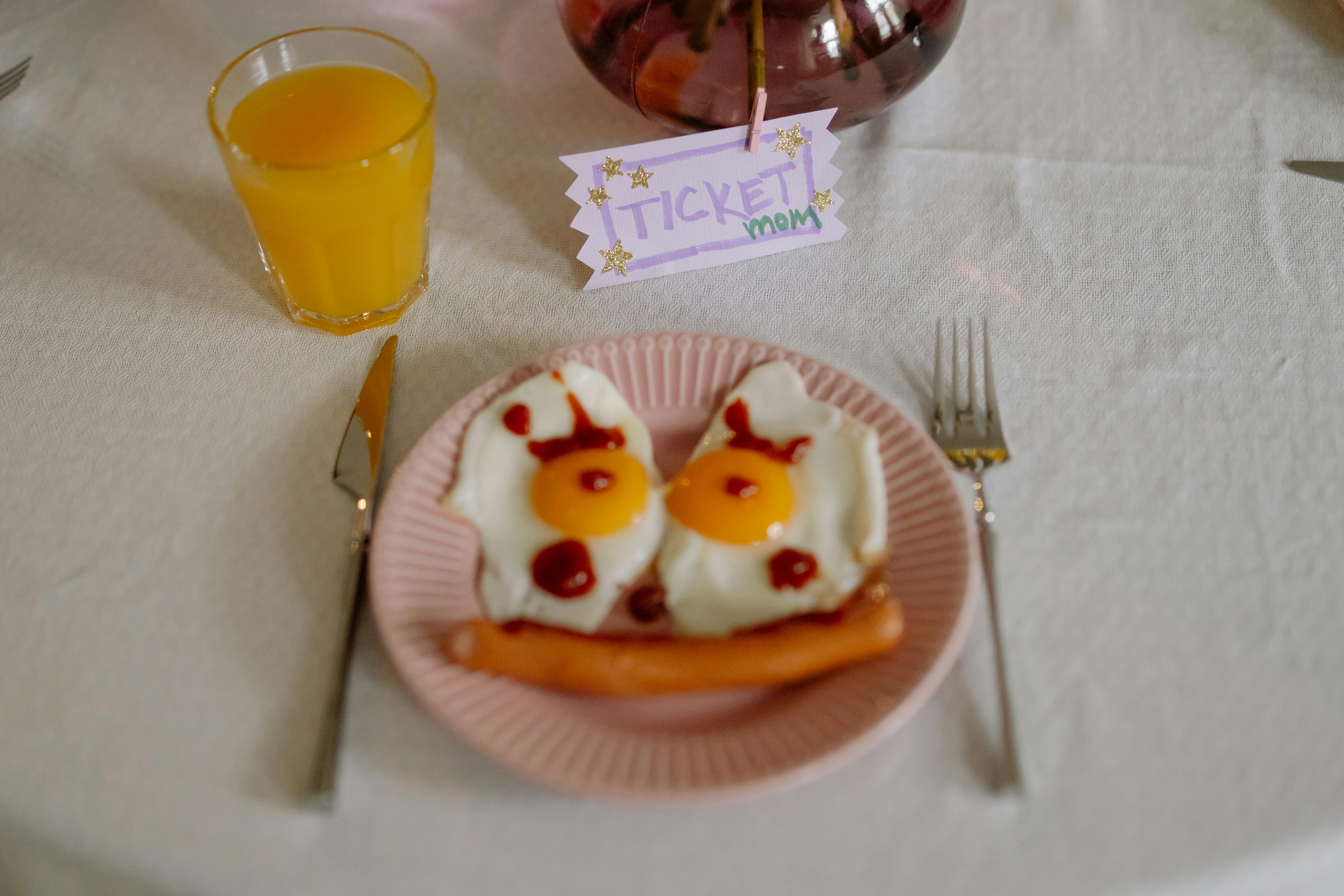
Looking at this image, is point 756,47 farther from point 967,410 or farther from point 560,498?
point 560,498

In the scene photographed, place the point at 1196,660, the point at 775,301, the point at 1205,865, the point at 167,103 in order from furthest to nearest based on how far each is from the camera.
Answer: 1. the point at 167,103
2. the point at 775,301
3. the point at 1196,660
4. the point at 1205,865

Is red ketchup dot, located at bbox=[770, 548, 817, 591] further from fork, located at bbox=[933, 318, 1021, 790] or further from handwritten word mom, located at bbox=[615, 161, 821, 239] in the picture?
handwritten word mom, located at bbox=[615, 161, 821, 239]

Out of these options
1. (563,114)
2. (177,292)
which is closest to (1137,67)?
(563,114)

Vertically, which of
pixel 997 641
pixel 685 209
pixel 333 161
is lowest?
pixel 997 641

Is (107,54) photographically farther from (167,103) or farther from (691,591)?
(691,591)

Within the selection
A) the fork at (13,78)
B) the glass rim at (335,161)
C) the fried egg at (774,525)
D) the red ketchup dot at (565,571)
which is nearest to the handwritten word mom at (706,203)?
the glass rim at (335,161)

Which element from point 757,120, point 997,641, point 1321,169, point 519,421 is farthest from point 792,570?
point 1321,169
